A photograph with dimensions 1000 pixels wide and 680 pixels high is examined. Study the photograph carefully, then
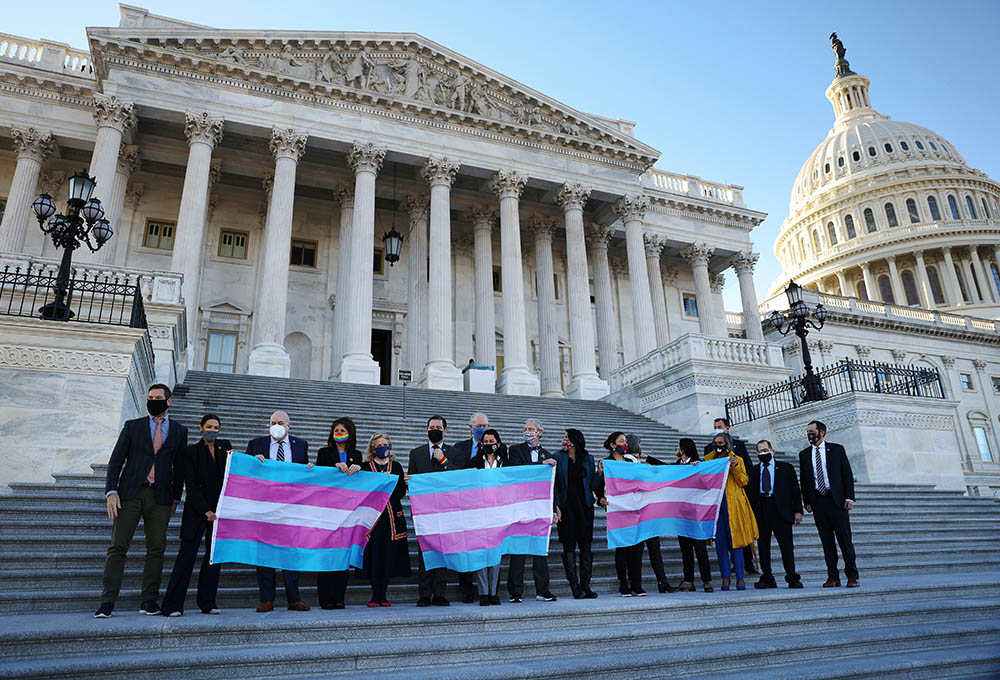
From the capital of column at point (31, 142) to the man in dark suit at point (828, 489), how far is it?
2730 centimetres

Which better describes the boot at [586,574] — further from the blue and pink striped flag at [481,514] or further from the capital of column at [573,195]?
the capital of column at [573,195]

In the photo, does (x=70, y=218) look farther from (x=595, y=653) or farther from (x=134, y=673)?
(x=595, y=653)

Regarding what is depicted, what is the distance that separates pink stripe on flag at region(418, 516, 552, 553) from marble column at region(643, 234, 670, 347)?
26.6 meters

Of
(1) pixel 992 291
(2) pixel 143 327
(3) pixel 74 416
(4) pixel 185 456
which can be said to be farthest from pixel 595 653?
(1) pixel 992 291

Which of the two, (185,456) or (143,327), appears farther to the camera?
(143,327)

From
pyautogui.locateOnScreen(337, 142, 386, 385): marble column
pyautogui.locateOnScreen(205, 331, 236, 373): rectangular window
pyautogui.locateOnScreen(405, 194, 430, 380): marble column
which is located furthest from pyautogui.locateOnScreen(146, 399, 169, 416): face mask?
pyautogui.locateOnScreen(205, 331, 236, 373): rectangular window

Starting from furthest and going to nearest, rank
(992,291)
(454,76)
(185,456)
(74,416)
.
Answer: (992,291) < (454,76) < (74,416) < (185,456)

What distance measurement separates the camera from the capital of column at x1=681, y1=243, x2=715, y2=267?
3416cm

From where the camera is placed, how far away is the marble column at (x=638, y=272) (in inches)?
1082

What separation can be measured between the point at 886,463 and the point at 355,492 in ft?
43.5

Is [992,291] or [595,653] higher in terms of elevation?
[992,291]

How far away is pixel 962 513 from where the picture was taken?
12.9m

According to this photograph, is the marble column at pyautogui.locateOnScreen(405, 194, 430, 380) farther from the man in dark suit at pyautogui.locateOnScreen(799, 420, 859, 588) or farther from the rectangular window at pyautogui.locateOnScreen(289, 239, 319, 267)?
the man in dark suit at pyautogui.locateOnScreen(799, 420, 859, 588)

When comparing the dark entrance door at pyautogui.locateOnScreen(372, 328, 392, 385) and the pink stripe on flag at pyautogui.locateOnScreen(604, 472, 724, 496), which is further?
the dark entrance door at pyautogui.locateOnScreen(372, 328, 392, 385)
